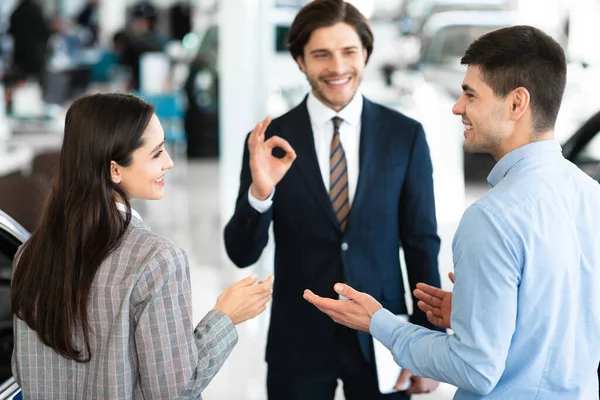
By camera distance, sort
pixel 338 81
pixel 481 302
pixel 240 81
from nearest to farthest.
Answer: pixel 481 302
pixel 338 81
pixel 240 81

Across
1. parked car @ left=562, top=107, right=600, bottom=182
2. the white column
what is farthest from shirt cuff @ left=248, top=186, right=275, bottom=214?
the white column

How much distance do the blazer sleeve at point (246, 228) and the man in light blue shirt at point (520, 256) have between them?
725mm

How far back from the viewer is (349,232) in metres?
2.25

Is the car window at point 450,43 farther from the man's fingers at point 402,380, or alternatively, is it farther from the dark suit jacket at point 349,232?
the man's fingers at point 402,380

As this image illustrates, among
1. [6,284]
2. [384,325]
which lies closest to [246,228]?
[384,325]

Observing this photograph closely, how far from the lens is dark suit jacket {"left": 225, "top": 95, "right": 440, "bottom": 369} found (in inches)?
89.1

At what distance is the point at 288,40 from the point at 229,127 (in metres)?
3.22

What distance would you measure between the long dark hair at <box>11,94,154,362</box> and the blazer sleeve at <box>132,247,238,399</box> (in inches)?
4.3

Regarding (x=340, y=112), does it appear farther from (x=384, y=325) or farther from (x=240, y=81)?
(x=240, y=81)

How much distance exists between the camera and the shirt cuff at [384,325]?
66.7 inches

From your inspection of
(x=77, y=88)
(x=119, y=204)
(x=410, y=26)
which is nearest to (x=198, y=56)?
(x=77, y=88)

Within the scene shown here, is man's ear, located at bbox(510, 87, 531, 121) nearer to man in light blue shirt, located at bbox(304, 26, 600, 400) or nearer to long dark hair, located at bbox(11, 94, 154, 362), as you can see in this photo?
man in light blue shirt, located at bbox(304, 26, 600, 400)

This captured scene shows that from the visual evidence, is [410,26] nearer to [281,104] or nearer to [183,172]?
[183,172]

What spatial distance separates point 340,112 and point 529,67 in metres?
0.83
